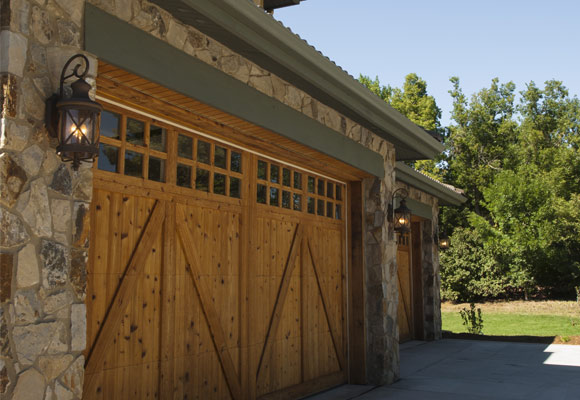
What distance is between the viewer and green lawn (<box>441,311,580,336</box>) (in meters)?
15.7

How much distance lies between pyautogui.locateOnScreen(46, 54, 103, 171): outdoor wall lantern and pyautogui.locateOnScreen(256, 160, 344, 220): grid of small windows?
3.42 m

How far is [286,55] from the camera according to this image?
5742 mm

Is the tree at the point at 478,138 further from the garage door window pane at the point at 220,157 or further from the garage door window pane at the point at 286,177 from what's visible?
the garage door window pane at the point at 220,157

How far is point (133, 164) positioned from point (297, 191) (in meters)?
3.13

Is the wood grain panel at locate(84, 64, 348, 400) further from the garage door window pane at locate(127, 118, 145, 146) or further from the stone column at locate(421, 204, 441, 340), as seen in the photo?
the stone column at locate(421, 204, 441, 340)

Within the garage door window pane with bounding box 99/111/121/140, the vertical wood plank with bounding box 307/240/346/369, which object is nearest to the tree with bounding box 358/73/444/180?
the vertical wood plank with bounding box 307/240/346/369

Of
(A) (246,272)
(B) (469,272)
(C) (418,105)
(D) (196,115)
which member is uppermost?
(C) (418,105)

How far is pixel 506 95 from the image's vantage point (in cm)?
3703

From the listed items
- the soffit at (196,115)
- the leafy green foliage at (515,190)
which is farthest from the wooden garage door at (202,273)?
the leafy green foliage at (515,190)

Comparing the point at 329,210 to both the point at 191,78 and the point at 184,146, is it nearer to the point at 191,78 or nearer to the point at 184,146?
the point at 184,146

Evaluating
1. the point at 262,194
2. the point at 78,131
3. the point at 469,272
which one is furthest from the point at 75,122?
the point at 469,272

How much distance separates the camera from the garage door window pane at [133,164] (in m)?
4.84

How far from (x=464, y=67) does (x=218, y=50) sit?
3413 centimetres

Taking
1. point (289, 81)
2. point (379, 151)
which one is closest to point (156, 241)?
point (289, 81)
